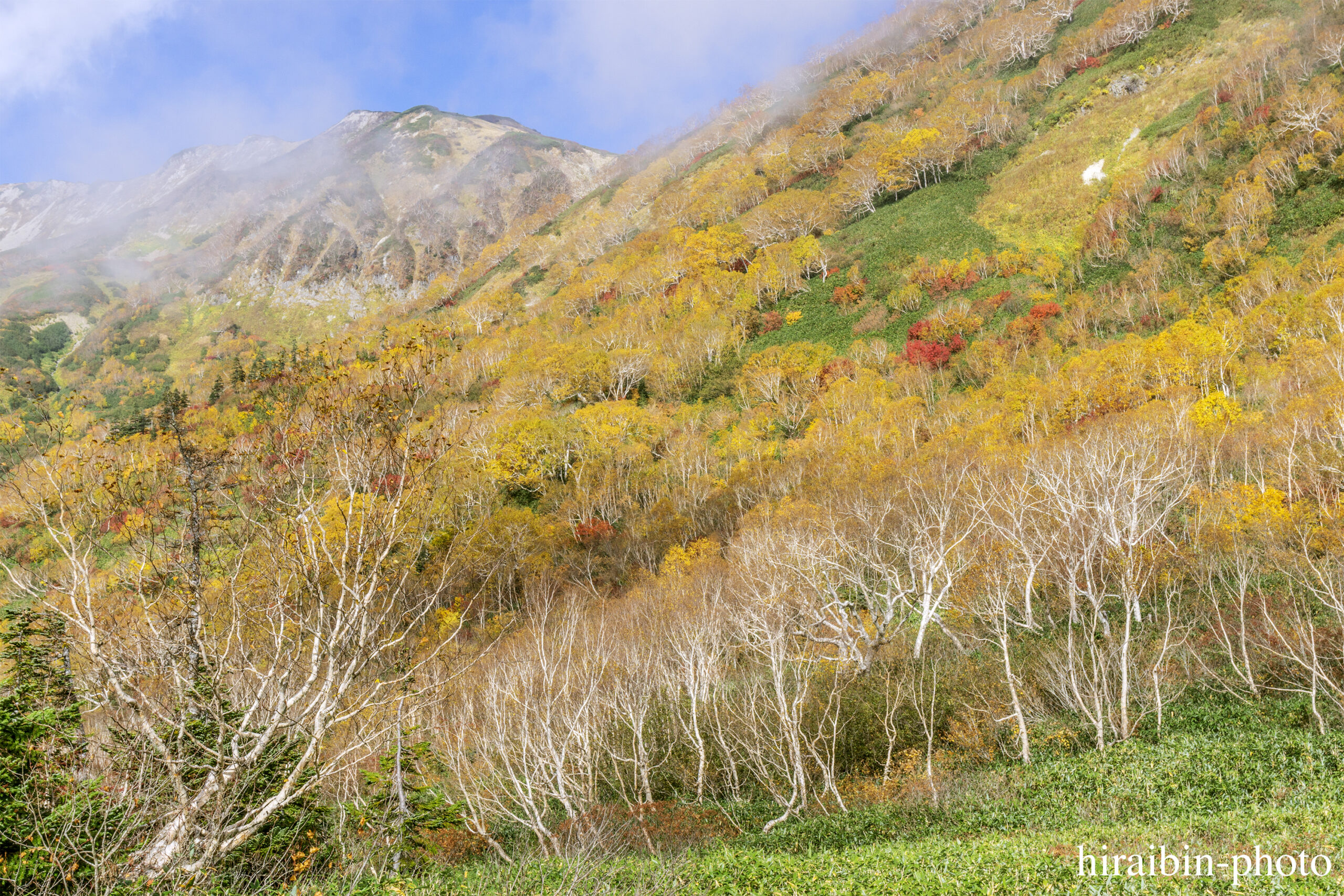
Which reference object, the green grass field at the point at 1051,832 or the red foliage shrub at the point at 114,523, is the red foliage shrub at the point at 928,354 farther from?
the red foliage shrub at the point at 114,523

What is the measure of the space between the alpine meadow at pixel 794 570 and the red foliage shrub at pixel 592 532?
47 centimetres

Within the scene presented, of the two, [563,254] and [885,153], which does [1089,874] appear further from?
[563,254]

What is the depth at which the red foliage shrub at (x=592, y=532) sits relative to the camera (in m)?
42.6

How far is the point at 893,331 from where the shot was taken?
6209 cm

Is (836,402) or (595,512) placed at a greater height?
(836,402)

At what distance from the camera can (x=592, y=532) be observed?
43.8m

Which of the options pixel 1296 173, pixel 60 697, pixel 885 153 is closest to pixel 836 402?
pixel 1296 173

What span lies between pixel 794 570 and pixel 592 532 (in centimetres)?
2176

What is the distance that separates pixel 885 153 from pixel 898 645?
85.1 metres

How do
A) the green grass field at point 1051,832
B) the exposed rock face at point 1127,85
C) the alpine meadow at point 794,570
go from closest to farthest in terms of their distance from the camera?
the alpine meadow at point 794,570
the green grass field at point 1051,832
the exposed rock face at point 1127,85

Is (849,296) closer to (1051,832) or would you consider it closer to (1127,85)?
(1127,85)

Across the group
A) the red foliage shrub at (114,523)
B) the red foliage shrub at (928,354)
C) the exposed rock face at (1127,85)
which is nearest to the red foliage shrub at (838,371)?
the red foliage shrub at (928,354)

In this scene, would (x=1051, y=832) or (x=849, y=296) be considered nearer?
(x=1051, y=832)

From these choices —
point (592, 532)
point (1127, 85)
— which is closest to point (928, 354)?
point (592, 532)
